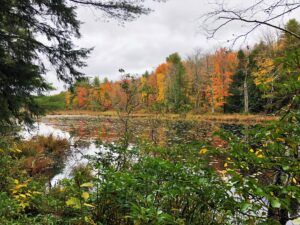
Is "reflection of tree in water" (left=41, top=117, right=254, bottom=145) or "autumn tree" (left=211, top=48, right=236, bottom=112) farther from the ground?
"autumn tree" (left=211, top=48, right=236, bottom=112)

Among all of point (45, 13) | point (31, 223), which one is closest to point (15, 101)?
point (45, 13)

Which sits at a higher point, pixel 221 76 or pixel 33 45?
pixel 221 76

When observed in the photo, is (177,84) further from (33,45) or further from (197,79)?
(33,45)

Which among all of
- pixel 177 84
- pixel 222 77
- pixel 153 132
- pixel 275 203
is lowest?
pixel 153 132

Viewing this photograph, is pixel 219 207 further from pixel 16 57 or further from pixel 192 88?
pixel 192 88

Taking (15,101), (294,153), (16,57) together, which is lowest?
(294,153)

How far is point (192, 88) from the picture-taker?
40344mm

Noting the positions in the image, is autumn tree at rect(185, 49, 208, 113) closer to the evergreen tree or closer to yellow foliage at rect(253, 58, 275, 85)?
the evergreen tree

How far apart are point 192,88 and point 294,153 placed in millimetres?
39080

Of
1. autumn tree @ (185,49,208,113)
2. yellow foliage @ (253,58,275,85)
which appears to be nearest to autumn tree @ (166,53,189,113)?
autumn tree @ (185,49,208,113)

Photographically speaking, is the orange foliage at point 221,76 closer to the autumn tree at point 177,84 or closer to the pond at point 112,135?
the autumn tree at point 177,84

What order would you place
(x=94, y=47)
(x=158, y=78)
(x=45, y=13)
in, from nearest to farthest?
1. (x=45, y=13)
2. (x=94, y=47)
3. (x=158, y=78)

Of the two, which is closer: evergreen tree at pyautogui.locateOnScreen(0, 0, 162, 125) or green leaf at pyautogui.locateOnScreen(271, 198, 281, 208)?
green leaf at pyautogui.locateOnScreen(271, 198, 281, 208)

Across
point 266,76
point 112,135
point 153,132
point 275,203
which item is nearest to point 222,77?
point 112,135
